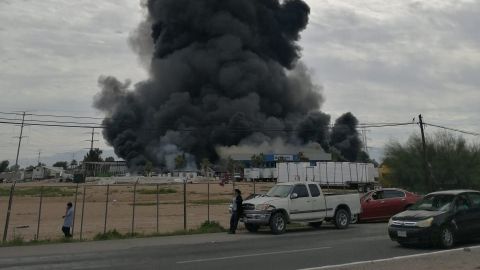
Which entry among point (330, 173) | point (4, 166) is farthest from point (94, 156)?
point (330, 173)

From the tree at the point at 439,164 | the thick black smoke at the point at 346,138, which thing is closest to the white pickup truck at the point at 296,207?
the tree at the point at 439,164

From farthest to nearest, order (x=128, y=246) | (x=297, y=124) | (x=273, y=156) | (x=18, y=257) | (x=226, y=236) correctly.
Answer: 1. (x=297, y=124)
2. (x=273, y=156)
3. (x=226, y=236)
4. (x=128, y=246)
5. (x=18, y=257)

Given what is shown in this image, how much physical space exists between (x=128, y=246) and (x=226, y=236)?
396 centimetres

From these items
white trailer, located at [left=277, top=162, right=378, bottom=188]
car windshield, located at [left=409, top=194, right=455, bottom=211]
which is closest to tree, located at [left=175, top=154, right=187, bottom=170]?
white trailer, located at [left=277, top=162, right=378, bottom=188]

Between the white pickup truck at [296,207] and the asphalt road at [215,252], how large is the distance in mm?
735

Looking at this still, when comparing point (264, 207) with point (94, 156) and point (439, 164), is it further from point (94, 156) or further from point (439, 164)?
point (94, 156)

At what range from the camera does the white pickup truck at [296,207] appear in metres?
18.0

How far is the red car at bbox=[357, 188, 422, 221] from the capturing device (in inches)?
859

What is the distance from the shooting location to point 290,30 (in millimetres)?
120000

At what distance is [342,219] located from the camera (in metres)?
19.9

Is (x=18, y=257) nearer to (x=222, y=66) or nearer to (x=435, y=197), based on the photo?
(x=435, y=197)

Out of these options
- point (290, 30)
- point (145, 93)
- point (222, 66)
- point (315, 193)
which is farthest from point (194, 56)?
point (315, 193)

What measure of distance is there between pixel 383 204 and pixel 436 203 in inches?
334

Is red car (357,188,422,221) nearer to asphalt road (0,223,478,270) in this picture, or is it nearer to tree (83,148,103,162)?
asphalt road (0,223,478,270)
